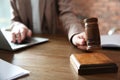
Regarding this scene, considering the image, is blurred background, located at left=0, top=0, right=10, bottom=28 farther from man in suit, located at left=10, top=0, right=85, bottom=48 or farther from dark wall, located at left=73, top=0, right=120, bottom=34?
dark wall, located at left=73, top=0, right=120, bottom=34

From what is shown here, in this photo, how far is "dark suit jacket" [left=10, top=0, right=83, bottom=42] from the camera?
1.72 m

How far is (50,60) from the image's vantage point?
3.44 feet

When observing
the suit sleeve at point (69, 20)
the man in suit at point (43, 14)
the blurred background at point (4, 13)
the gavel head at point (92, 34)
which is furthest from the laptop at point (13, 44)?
the blurred background at point (4, 13)

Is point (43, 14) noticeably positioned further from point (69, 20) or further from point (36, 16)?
point (69, 20)

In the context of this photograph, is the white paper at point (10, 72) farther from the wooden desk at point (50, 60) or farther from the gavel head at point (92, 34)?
the gavel head at point (92, 34)

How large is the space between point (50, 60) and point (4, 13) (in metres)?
1.40

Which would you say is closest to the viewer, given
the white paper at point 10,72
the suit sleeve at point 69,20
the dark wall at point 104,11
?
the white paper at point 10,72

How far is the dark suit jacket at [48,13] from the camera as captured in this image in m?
1.72

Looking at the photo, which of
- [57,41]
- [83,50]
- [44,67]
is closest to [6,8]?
[57,41]

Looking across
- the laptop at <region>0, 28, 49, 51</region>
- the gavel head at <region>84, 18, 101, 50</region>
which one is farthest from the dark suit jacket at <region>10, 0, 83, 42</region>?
the gavel head at <region>84, 18, 101, 50</region>

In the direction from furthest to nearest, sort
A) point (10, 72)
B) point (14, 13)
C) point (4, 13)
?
1. point (4, 13)
2. point (14, 13)
3. point (10, 72)

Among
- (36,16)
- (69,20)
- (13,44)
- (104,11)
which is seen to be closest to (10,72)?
(13,44)

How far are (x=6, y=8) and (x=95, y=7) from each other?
0.87 m

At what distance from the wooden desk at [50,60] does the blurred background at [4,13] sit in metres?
1.03
